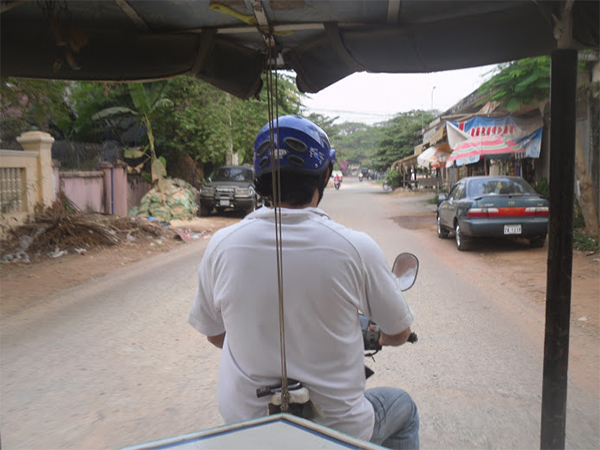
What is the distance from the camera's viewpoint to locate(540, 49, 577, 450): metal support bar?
8.29 feet

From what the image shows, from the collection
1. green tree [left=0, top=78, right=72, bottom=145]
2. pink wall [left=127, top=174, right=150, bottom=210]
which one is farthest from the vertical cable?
pink wall [left=127, top=174, right=150, bottom=210]

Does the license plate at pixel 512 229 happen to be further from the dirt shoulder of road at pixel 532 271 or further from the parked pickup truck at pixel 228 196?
the parked pickup truck at pixel 228 196

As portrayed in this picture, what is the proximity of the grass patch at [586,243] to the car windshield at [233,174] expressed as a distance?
12.5m

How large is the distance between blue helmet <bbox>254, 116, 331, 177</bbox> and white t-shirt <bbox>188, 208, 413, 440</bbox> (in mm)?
163

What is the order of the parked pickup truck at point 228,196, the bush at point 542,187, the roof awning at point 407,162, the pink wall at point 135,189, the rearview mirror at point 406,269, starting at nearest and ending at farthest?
the rearview mirror at point 406,269, the bush at point 542,187, the parked pickup truck at point 228,196, the pink wall at point 135,189, the roof awning at point 407,162

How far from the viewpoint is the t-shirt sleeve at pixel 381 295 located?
166 cm

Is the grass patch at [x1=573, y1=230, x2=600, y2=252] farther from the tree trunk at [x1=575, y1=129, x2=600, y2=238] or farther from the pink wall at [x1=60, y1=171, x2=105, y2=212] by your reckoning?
the pink wall at [x1=60, y1=171, x2=105, y2=212]

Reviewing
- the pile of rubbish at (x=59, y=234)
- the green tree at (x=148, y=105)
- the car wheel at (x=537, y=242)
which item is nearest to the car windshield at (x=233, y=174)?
the green tree at (x=148, y=105)

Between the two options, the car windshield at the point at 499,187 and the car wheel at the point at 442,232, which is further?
the car wheel at the point at 442,232

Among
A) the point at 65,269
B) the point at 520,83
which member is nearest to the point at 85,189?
the point at 65,269

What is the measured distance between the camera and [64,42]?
2.63 metres

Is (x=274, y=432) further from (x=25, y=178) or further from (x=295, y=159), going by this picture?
(x=25, y=178)

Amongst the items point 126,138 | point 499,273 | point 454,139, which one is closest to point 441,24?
point 499,273

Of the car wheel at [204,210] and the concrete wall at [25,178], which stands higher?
the concrete wall at [25,178]
